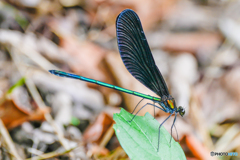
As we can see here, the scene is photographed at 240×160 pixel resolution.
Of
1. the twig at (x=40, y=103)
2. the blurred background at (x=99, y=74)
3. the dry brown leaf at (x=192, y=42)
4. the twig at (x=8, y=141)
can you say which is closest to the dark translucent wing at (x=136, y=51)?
the blurred background at (x=99, y=74)

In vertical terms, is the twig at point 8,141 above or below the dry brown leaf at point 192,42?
below

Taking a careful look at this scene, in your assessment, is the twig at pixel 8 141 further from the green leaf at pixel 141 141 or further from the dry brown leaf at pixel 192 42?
the dry brown leaf at pixel 192 42

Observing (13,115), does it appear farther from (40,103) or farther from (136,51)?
(136,51)

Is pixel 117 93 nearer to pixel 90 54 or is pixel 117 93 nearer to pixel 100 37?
pixel 90 54

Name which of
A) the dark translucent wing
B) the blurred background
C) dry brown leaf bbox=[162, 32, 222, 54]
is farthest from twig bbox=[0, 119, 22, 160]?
dry brown leaf bbox=[162, 32, 222, 54]

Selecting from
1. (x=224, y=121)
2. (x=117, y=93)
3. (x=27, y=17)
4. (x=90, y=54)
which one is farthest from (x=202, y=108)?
(x=27, y=17)

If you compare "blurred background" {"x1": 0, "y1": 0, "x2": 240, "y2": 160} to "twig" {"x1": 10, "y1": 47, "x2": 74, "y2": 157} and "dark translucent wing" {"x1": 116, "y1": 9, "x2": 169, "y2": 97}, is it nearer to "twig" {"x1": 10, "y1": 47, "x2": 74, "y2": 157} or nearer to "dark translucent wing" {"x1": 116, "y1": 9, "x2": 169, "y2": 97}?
"twig" {"x1": 10, "y1": 47, "x2": 74, "y2": 157}
